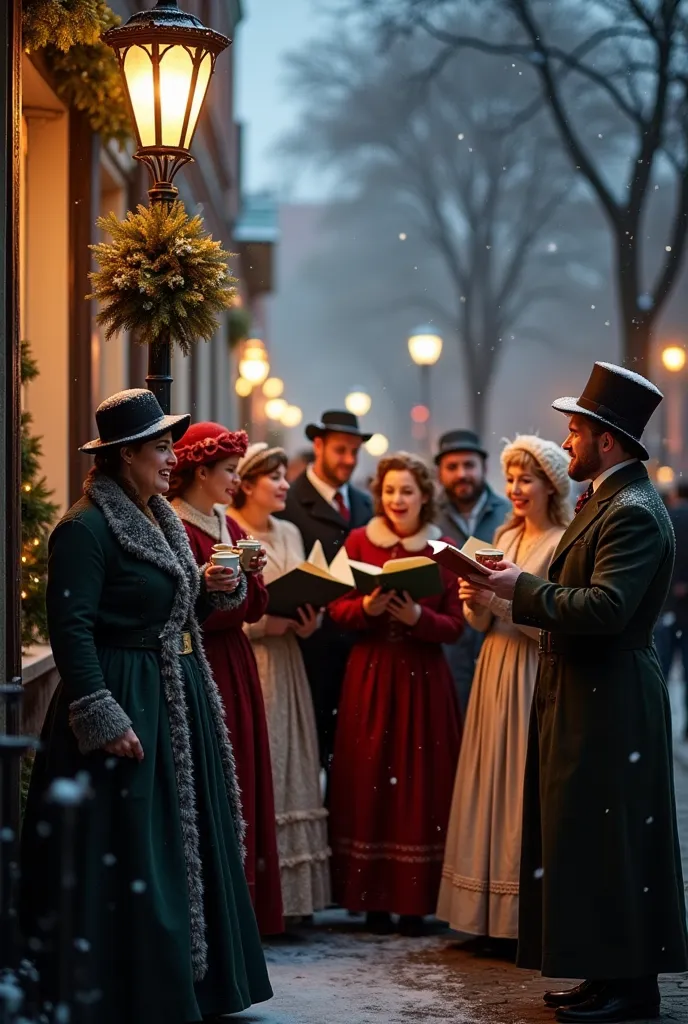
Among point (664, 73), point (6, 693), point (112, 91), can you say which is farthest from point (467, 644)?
point (664, 73)

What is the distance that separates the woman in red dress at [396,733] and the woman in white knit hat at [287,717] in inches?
6.7

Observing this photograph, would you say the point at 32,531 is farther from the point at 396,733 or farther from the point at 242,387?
the point at 242,387

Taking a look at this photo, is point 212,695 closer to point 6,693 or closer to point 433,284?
point 6,693

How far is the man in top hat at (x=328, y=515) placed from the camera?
28.9ft

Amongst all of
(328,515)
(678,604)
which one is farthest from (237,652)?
(678,604)

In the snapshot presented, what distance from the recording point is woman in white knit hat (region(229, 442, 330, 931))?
307 inches

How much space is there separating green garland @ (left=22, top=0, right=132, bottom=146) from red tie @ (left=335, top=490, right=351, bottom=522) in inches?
90.2

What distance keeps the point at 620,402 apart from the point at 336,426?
3452mm

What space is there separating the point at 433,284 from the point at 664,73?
137ft

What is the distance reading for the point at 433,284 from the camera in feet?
185

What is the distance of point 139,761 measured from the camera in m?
5.36

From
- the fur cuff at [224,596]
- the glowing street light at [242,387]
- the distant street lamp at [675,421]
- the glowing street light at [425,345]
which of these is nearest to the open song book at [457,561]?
the fur cuff at [224,596]

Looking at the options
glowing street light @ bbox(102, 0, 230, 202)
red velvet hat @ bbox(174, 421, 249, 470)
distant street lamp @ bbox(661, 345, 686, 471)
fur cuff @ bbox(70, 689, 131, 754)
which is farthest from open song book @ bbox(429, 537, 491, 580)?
distant street lamp @ bbox(661, 345, 686, 471)

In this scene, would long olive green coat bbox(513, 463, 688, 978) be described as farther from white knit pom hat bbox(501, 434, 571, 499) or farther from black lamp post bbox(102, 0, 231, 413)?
black lamp post bbox(102, 0, 231, 413)
